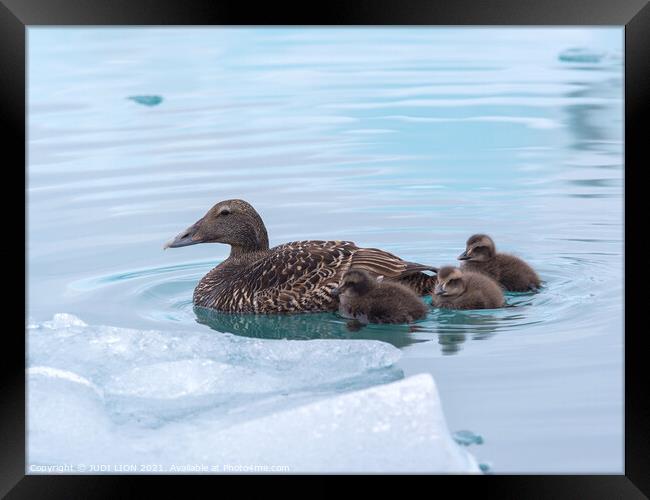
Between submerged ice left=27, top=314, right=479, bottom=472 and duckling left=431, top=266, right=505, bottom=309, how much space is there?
35.2 inches

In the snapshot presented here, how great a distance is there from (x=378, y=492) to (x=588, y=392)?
1.17 m

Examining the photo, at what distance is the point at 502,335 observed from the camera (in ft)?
20.9

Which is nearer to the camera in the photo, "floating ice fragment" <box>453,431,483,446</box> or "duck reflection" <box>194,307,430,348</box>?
"floating ice fragment" <box>453,431,483,446</box>

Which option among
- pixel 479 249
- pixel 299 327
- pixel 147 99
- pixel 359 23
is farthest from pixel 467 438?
pixel 147 99

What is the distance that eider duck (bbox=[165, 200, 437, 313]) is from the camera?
278 inches

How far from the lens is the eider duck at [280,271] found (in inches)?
278

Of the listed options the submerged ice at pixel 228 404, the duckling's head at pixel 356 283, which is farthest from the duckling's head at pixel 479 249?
the submerged ice at pixel 228 404

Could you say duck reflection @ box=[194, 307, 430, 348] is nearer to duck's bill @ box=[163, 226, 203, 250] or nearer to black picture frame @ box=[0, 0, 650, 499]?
duck's bill @ box=[163, 226, 203, 250]

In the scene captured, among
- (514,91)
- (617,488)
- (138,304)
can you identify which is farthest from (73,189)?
(617,488)

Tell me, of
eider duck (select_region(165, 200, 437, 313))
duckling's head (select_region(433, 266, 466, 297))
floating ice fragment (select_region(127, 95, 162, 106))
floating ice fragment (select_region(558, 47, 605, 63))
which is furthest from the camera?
floating ice fragment (select_region(127, 95, 162, 106))

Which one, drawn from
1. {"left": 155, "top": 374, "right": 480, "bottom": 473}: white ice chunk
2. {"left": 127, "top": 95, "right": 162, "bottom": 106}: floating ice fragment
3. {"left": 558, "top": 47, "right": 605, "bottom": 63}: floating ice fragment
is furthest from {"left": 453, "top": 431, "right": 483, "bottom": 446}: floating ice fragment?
{"left": 127, "top": 95, "right": 162, "bottom": 106}: floating ice fragment

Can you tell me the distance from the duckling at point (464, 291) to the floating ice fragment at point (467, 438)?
1.83 metres

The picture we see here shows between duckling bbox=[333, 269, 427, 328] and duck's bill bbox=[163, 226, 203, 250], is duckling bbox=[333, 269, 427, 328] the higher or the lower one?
the lower one

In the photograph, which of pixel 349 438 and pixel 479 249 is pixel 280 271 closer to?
pixel 479 249
